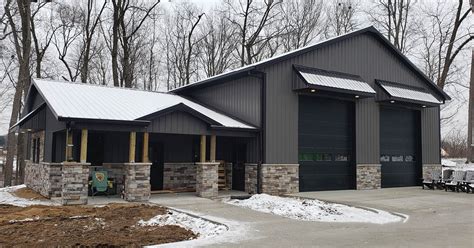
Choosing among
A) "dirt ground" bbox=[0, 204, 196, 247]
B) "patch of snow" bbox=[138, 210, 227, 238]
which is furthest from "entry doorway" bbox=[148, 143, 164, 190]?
"patch of snow" bbox=[138, 210, 227, 238]

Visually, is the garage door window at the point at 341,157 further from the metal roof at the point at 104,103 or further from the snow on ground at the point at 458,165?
the snow on ground at the point at 458,165

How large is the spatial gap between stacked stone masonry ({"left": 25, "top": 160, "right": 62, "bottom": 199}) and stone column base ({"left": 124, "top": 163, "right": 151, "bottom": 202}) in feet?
7.67

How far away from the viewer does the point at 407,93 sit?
2019 cm

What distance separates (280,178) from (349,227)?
21.3ft

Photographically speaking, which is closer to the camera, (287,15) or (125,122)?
(125,122)

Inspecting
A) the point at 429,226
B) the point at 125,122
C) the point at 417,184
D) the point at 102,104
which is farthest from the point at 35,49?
the point at 429,226

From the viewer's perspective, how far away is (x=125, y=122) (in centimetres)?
1311

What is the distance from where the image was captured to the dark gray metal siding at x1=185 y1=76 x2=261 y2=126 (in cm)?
1647

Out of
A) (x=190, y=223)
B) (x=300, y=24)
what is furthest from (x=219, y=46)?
(x=190, y=223)

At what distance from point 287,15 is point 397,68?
1716 cm

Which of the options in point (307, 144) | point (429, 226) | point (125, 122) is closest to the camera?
point (429, 226)

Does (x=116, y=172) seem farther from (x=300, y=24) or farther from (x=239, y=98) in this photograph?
(x=300, y=24)

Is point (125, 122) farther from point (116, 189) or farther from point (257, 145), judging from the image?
point (257, 145)

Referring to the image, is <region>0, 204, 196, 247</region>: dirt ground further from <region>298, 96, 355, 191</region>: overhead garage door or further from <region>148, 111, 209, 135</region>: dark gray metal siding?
<region>298, 96, 355, 191</region>: overhead garage door
